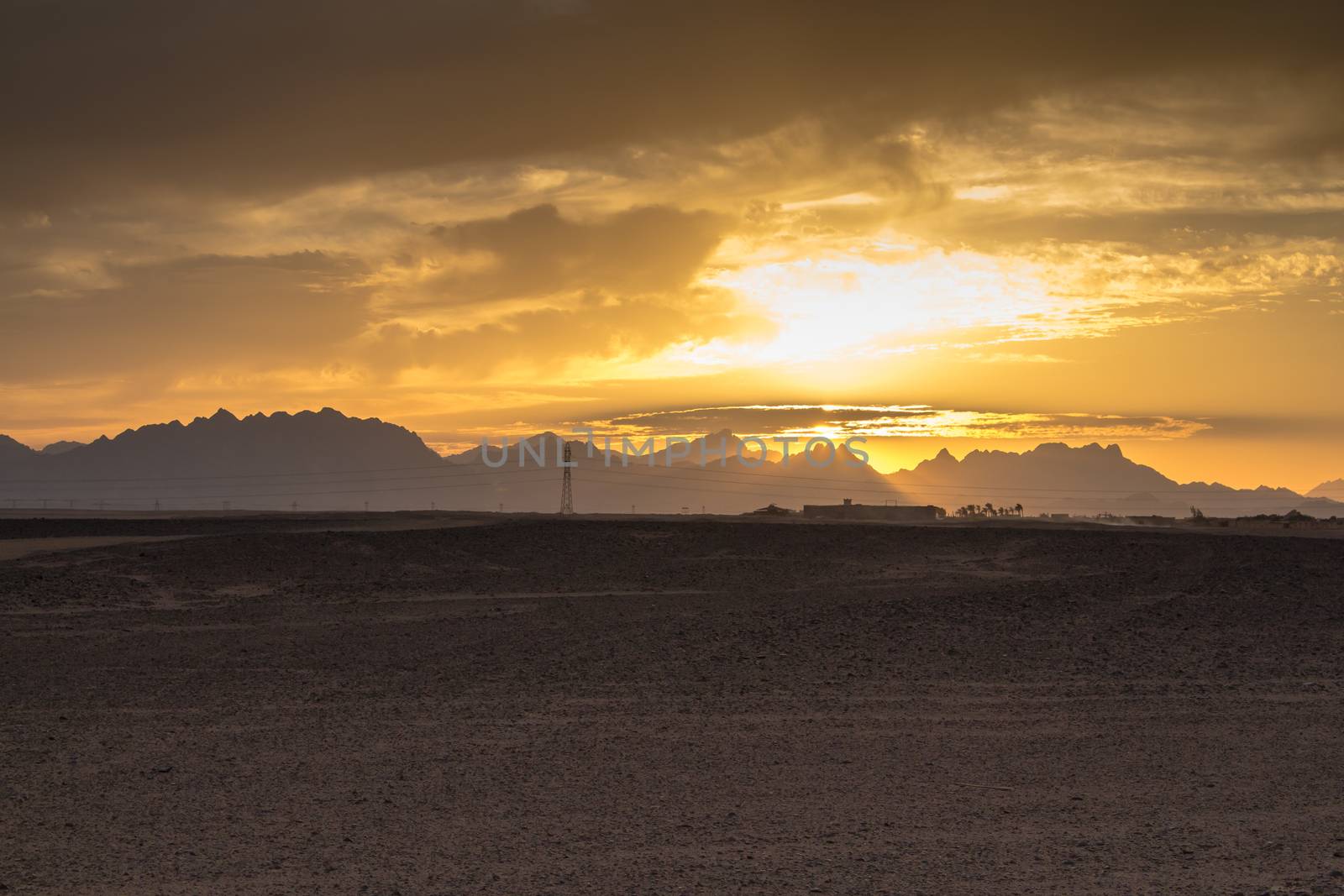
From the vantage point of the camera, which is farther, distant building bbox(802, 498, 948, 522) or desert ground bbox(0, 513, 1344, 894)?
distant building bbox(802, 498, 948, 522)

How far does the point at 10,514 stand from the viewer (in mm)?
86812

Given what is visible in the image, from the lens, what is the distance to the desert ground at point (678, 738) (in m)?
8.62

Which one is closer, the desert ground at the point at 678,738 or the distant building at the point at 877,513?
the desert ground at the point at 678,738

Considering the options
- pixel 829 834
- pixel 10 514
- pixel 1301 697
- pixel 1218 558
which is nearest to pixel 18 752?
pixel 829 834

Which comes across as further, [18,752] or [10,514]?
[10,514]

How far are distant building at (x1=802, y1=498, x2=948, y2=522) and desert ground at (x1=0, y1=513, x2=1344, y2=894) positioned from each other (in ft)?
143

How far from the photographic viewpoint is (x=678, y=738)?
12.9m

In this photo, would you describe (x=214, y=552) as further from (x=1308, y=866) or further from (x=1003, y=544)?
(x=1308, y=866)

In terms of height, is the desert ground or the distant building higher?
the distant building

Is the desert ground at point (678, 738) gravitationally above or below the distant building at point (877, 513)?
below

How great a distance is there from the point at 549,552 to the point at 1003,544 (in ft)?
54.2

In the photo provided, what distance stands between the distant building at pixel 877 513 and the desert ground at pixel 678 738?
4366 centimetres

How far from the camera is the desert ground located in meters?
8.62

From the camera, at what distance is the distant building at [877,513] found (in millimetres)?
73188
